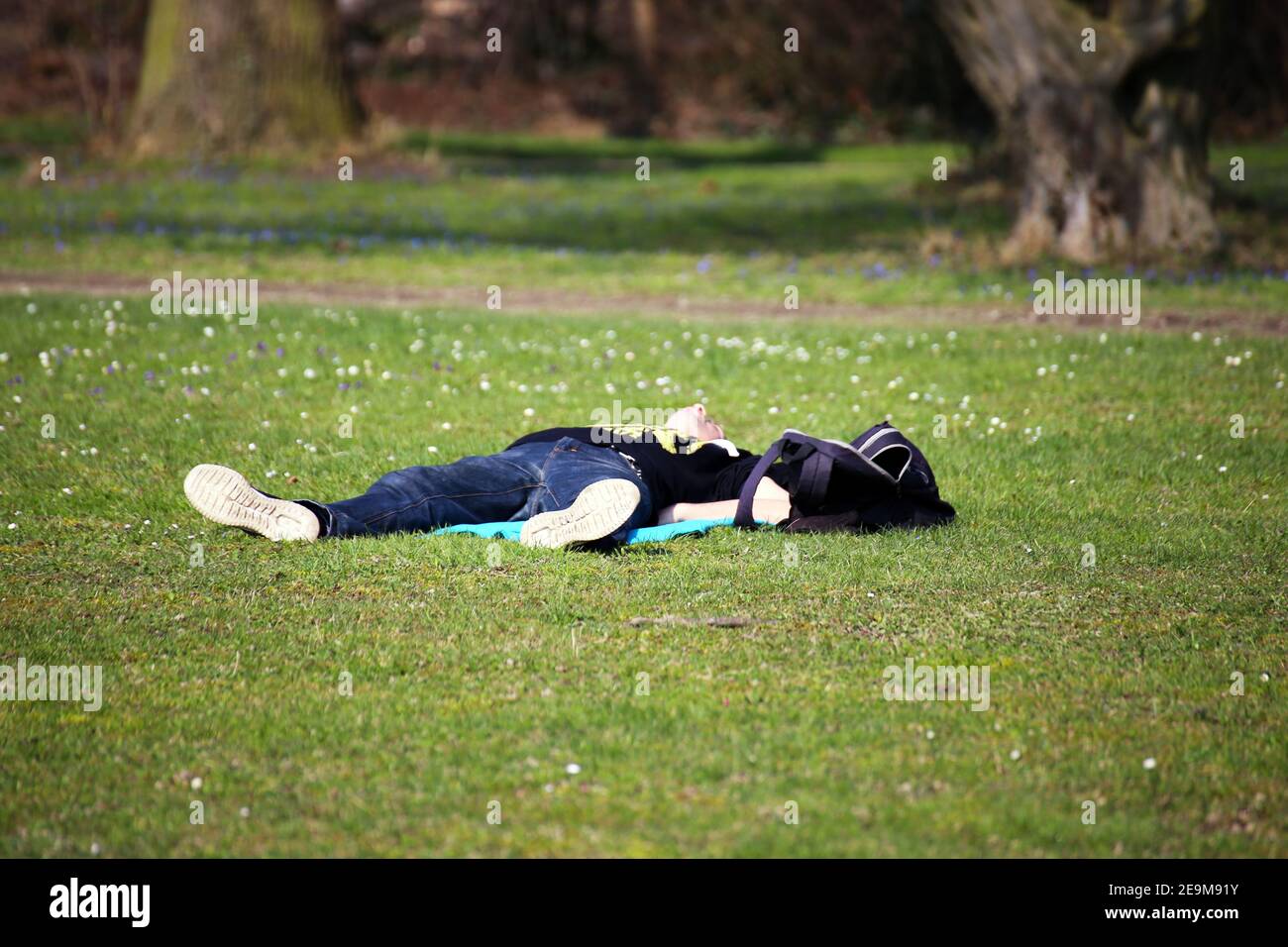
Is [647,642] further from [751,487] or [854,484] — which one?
[854,484]

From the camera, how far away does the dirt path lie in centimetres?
1212

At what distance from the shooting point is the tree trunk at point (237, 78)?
21.5 m

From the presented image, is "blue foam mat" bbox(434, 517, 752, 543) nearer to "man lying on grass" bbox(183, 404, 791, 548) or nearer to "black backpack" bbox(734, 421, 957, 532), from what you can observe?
"man lying on grass" bbox(183, 404, 791, 548)

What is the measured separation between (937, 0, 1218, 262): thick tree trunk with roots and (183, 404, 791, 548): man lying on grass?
9073 mm

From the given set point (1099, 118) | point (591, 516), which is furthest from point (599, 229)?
point (591, 516)

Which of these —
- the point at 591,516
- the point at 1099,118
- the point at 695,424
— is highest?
the point at 1099,118

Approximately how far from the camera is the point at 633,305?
13.4 metres

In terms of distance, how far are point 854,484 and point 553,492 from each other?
138 cm

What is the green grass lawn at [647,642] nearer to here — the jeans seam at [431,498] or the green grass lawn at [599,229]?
the jeans seam at [431,498]

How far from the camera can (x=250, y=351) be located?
10.5m

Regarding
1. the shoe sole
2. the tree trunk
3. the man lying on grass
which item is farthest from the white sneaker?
the tree trunk

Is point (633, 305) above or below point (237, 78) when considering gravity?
below

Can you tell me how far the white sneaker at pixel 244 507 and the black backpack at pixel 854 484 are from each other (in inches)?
77.8
